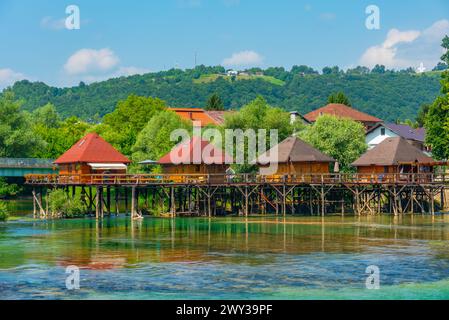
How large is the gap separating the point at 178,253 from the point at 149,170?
38485 mm

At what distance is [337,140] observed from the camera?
77.2 m

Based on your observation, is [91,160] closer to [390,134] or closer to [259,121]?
[259,121]

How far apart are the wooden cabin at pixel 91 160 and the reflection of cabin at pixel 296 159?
39.2 feet

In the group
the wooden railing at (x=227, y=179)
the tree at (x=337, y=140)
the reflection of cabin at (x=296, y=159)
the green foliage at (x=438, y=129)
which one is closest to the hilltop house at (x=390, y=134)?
the green foliage at (x=438, y=129)

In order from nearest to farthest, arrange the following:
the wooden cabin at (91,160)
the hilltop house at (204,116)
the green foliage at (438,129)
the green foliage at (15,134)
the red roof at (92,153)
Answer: the wooden cabin at (91,160), the red roof at (92,153), the green foliage at (438,129), the green foliage at (15,134), the hilltop house at (204,116)

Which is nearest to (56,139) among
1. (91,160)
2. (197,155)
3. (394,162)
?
(91,160)

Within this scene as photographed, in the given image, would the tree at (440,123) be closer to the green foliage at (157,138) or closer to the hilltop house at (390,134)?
the hilltop house at (390,134)

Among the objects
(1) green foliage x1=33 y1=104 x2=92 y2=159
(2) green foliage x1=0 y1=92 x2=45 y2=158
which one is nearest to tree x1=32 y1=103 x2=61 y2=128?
(1) green foliage x1=33 y1=104 x2=92 y2=159

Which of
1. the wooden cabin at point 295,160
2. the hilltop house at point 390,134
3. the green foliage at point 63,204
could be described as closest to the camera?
the green foliage at point 63,204

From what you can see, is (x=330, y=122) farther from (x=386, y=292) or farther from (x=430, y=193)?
(x=386, y=292)

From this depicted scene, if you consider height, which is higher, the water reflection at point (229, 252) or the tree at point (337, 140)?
the tree at point (337, 140)

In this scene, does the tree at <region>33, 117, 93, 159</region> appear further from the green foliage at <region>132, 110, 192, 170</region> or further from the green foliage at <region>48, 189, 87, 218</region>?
the green foliage at <region>48, 189, 87, 218</region>

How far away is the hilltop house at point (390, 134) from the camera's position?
96000 millimetres
